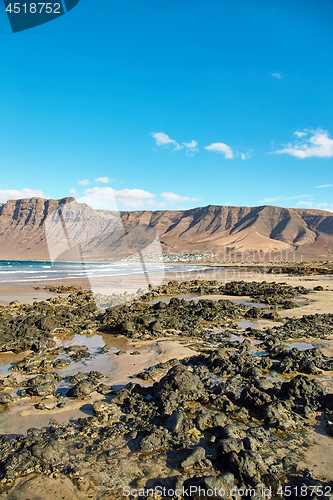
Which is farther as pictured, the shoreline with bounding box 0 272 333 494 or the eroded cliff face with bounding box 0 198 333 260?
the eroded cliff face with bounding box 0 198 333 260

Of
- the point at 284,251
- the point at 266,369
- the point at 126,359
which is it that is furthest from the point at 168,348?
the point at 284,251

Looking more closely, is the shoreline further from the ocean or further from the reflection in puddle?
the ocean

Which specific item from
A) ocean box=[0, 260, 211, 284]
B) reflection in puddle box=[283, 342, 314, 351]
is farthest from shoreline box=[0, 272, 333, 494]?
ocean box=[0, 260, 211, 284]

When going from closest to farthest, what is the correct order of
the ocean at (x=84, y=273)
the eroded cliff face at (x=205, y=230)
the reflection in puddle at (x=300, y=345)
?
the reflection in puddle at (x=300, y=345), the ocean at (x=84, y=273), the eroded cliff face at (x=205, y=230)

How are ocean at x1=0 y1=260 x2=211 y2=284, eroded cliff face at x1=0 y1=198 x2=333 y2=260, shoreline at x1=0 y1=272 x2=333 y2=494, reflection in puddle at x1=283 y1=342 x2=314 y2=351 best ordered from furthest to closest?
eroded cliff face at x1=0 y1=198 x2=333 y2=260, ocean at x1=0 y1=260 x2=211 y2=284, reflection in puddle at x1=283 y1=342 x2=314 y2=351, shoreline at x1=0 y1=272 x2=333 y2=494

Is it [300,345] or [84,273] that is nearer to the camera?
[300,345]

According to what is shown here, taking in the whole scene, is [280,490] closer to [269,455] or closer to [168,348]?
[269,455]

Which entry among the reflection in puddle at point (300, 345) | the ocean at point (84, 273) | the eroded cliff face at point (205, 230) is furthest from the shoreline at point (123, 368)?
the eroded cliff face at point (205, 230)

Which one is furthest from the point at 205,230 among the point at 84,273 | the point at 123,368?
the point at 123,368

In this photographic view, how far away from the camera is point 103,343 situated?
9.23m

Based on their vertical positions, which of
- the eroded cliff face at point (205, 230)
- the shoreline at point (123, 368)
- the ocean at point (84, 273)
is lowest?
the ocean at point (84, 273)

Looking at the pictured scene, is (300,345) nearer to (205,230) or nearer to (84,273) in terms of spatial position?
(84,273)

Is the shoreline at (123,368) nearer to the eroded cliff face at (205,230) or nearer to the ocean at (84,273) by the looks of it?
the ocean at (84,273)

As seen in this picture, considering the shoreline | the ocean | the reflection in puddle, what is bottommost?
the ocean
